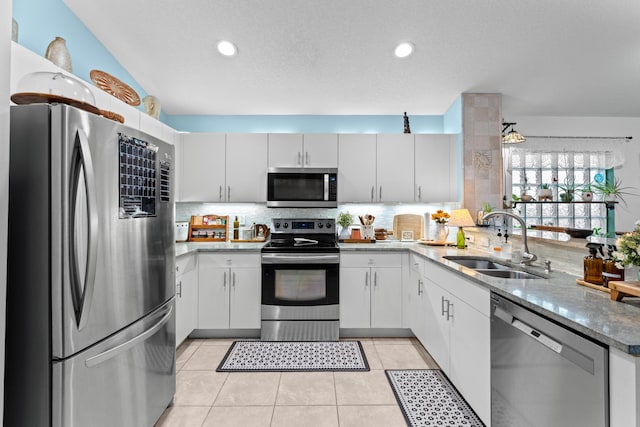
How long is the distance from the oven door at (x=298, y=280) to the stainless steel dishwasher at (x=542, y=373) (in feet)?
5.45

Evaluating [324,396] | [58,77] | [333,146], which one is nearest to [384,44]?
[333,146]

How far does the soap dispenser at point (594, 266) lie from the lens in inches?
59.7

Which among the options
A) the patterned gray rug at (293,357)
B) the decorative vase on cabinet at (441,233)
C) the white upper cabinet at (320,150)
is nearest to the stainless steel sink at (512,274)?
the decorative vase on cabinet at (441,233)

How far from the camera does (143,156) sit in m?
1.59

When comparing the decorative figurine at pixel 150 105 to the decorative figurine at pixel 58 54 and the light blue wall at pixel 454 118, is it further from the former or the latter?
the light blue wall at pixel 454 118

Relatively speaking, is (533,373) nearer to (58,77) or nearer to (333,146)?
(58,77)

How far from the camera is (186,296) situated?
2.82 m

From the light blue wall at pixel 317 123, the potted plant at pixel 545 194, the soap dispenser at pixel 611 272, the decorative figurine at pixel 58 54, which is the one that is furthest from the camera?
the light blue wall at pixel 317 123

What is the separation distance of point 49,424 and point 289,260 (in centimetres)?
205

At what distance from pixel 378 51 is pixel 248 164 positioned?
1753 mm

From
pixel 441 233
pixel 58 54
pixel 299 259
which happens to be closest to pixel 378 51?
pixel 441 233

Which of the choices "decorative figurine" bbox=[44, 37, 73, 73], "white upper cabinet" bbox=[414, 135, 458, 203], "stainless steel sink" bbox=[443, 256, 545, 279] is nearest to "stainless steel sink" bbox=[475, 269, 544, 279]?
"stainless steel sink" bbox=[443, 256, 545, 279]

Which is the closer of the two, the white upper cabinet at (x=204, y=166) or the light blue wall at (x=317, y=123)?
the white upper cabinet at (x=204, y=166)

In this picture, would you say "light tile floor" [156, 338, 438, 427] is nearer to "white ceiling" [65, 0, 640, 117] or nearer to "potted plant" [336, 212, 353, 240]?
"potted plant" [336, 212, 353, 240]
